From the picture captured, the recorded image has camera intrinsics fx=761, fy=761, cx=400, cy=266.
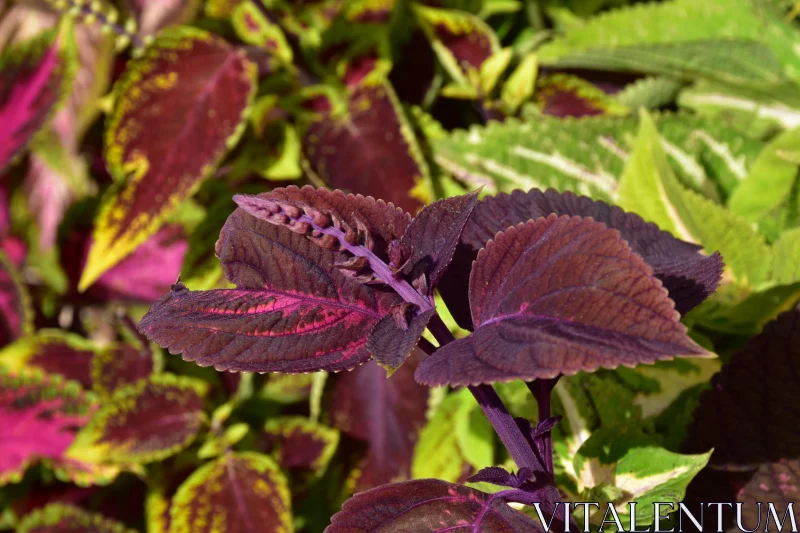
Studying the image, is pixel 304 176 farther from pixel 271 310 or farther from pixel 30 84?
pixel 271 310

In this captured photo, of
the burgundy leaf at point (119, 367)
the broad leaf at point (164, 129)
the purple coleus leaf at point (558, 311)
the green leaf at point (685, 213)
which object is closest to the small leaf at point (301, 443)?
the burgundy leaf at point (119, 367)

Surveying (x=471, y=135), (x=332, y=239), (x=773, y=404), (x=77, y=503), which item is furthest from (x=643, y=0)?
(x=77, y=503)

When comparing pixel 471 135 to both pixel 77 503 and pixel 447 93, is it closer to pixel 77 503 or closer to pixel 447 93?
pixel 447 93

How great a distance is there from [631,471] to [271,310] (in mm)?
239

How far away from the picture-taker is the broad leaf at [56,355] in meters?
1.01

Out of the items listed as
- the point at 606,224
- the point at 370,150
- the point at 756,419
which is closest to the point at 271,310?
the point at 606,224

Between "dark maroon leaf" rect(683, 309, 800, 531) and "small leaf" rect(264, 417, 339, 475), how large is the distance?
0.48 m

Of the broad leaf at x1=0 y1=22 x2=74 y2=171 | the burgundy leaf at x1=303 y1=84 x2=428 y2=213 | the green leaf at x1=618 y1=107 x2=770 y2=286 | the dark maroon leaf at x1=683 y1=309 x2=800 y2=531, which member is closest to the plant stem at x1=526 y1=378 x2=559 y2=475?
the dark maroon leaf at x1=683 y1=309 x2=800 y2=531

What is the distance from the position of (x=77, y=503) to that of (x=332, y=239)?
0.83 meters

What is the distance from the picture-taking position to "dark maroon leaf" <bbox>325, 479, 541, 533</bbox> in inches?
14.6

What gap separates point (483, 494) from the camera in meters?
0.39

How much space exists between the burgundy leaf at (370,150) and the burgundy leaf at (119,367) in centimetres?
34

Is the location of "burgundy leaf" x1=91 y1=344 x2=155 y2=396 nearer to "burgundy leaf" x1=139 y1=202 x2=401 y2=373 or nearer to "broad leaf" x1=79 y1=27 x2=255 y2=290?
"broad leaf" x1=79 y1=27 x2=255 y2=290

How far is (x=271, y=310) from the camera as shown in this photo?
0.38m
